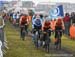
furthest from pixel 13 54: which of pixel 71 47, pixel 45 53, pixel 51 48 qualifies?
pixel 71 47

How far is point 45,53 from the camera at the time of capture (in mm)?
19797

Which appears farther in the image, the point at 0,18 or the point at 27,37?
the point at 27,37

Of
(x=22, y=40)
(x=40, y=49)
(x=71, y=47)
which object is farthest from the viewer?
(x=22, y=40)

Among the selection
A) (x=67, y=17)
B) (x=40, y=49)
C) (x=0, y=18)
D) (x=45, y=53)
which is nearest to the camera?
(x=0, y=18)

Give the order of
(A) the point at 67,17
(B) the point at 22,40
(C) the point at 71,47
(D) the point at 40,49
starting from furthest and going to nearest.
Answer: (A) the point at 67,17 < (B) the point at 22,40 < (C) the point at 71,47 < (D) the point at 40,49

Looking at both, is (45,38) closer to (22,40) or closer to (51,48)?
(51,48)

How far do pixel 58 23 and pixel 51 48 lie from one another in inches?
48.1

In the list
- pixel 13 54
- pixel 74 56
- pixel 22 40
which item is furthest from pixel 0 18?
pixel 22 40

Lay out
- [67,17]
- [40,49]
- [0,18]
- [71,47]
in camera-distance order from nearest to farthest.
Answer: [0,18] → [40,49] → [71,47] → [67,17]

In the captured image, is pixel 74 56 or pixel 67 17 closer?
pixel 74 56

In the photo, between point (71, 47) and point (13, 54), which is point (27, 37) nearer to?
point (71, 47)

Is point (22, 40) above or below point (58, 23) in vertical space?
below

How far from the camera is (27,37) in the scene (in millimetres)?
27344

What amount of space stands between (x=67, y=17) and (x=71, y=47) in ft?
24.1
